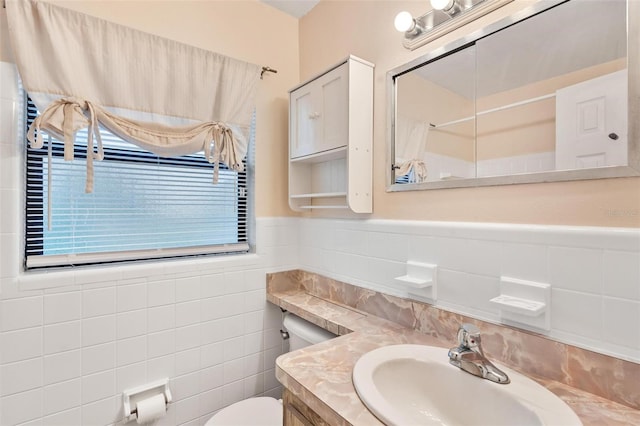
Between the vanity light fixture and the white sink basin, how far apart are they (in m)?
1.16

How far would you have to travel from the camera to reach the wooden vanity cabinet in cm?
87

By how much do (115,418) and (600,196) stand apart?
6.49 feet

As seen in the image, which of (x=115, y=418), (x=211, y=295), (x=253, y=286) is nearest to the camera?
(x=115, y=418)

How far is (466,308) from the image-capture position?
3.62 ft

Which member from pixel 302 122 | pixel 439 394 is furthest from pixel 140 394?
pixel 302 122

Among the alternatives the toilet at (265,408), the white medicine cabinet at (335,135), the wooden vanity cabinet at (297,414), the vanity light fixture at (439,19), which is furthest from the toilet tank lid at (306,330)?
the vanity light fixture at (439,19)

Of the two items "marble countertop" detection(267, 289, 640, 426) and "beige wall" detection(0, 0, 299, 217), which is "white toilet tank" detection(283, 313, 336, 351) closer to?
"marble countertop" detection(267, 289, 640, 426)

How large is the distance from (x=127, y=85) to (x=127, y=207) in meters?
0.56

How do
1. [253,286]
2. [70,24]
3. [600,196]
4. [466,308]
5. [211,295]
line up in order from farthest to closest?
[253,286] → [211,295] → [70,24] → [466,308] → [600,196]

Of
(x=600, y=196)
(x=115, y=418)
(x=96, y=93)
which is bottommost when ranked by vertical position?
(x=115, y=418)

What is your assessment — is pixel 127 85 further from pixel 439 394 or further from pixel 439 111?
pixel 439 394

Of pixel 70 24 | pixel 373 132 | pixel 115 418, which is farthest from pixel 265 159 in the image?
pixel 115 418

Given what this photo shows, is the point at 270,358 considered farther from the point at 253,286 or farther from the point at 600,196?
the point at 600,196

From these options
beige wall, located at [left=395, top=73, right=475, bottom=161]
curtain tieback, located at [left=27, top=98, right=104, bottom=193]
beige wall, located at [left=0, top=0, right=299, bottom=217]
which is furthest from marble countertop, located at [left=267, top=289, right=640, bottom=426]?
curtain tieback, located at [left=27, top=98, right=104, bottom=193]
